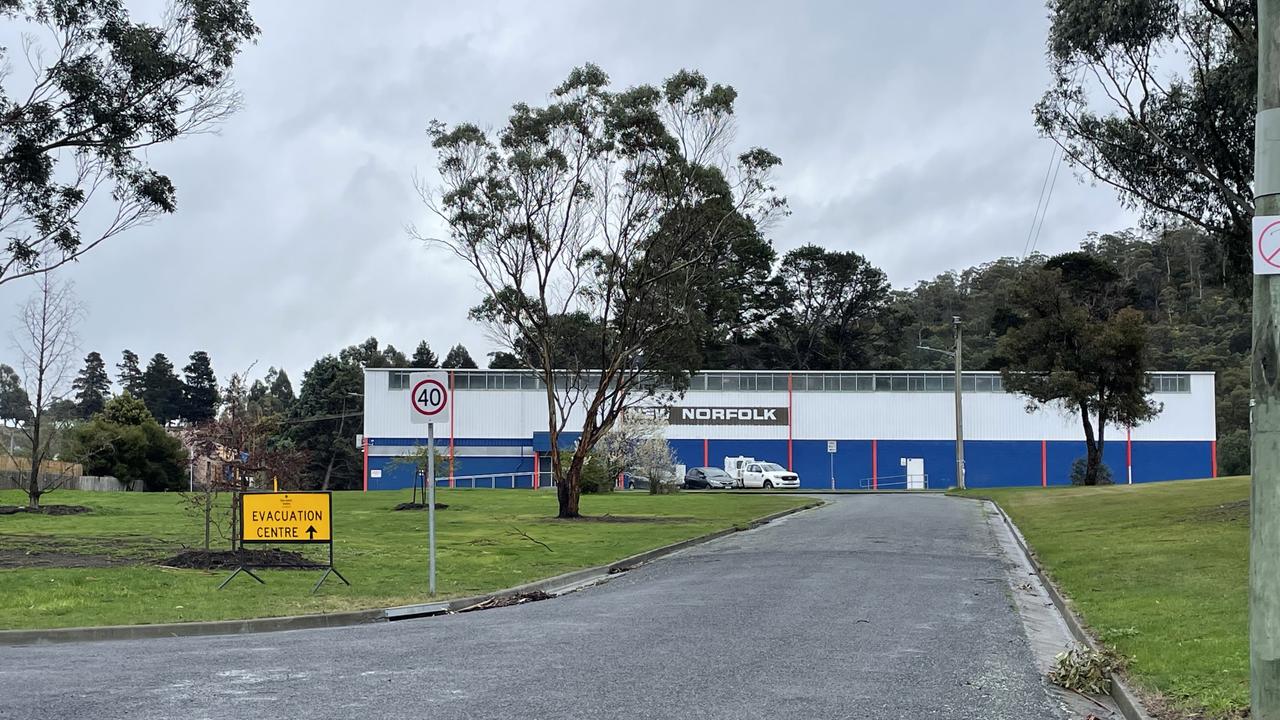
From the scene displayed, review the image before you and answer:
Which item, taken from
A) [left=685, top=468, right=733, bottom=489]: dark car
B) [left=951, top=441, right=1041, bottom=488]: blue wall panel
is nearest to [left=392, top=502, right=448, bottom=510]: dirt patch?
[left=685, top=468, right=733, bottom=489]: dark car

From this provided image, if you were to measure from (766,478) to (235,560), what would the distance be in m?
44.8

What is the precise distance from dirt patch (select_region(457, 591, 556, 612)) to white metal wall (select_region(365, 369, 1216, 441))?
5773 cm

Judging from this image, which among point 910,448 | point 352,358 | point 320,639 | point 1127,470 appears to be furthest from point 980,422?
point 352,358

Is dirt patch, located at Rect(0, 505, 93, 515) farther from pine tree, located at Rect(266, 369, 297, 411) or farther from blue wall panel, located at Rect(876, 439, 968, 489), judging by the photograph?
pine tree, located at Rect(266, 369, 297, 411)

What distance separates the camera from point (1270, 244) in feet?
21.5

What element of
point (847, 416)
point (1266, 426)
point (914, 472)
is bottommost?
point (914, 472)

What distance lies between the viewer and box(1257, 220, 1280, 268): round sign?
257 inches

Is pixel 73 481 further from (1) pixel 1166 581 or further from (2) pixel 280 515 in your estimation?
(1) pixel 1166 581

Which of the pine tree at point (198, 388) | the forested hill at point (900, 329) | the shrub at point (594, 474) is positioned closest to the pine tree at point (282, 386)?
the pine tree at point (198, 388)

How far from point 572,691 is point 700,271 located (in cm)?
2603

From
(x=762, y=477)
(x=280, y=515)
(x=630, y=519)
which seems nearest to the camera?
(x=280, y=515)

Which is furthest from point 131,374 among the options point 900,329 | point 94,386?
point 900,329

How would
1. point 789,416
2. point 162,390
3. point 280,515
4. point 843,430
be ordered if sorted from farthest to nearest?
point 162,390
point 789,416
point 843,430
point 280,515

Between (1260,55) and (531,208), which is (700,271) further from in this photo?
(1260,55)
